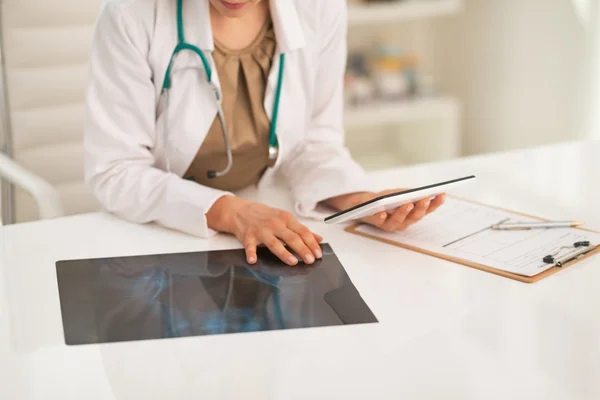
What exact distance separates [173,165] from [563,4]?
1912 mm

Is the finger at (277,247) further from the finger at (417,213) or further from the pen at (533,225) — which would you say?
the pen at (533,225)

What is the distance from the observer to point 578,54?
2.74 m

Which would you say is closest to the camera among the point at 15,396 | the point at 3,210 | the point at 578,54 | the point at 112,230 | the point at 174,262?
the point at 15,396

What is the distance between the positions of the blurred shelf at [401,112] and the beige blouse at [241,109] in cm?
148

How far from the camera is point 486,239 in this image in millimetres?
1141

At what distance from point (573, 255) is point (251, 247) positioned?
427mm

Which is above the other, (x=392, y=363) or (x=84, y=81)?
(x=84, y=81)

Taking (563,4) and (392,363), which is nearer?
(392,363)

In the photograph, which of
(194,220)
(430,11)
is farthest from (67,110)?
(430,11)

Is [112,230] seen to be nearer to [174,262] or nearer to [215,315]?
[174,262]

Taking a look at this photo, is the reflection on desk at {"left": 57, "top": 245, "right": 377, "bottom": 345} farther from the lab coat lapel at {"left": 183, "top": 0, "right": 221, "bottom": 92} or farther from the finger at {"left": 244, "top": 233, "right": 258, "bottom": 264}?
the lab coat lapel at {"left": 183, "top": 0, "right": 221, "bottom": 92}

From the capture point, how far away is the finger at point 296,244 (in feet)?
3.54

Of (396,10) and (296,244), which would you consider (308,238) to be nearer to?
(296,244)

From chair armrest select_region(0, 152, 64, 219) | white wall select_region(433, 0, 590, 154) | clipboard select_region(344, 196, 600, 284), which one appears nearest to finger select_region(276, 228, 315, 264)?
clipboard select_region(344, 196, 600, 284)
